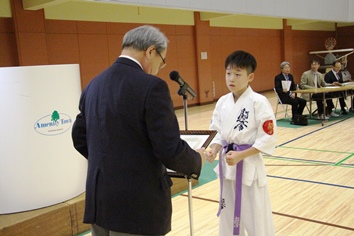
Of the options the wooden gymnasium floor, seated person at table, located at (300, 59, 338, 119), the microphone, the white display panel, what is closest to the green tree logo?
the white display panel

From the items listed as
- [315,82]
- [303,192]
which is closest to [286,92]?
[315,82]

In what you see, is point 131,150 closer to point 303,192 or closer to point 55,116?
point 55,116

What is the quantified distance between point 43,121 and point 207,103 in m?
9.25

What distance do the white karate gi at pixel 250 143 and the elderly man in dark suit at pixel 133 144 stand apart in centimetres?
71

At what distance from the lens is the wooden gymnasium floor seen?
3137mm

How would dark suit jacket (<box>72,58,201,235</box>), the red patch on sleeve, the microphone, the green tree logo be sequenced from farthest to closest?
the green tree logo, the microphone, the red patch on sleeve, dark suit jacket (<box>72,58,201,235</box>)

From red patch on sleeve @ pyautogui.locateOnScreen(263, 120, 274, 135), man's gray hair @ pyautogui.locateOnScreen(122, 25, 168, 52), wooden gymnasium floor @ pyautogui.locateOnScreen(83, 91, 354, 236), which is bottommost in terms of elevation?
wooden gymnasium floor @ pyautogui.locateOnScreen(83, 91, 354, 236)

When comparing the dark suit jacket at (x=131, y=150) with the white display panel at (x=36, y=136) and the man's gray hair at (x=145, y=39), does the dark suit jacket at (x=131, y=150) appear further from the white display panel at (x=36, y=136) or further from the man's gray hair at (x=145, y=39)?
the white display panel at (x=36, y=136)

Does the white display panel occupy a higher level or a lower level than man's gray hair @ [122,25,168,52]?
lower

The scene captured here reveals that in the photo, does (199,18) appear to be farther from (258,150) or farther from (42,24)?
(258,150)

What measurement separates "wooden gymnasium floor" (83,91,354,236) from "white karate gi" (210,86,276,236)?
819 mm

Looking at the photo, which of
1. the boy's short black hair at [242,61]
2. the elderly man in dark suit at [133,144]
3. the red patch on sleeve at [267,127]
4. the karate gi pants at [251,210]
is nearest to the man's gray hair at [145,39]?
the elderly man in dark suit at [133,144]

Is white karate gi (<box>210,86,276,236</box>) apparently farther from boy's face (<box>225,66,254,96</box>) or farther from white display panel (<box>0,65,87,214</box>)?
white display panel (<box>0,65,87,214</box>)

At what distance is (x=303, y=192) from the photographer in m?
3.88
